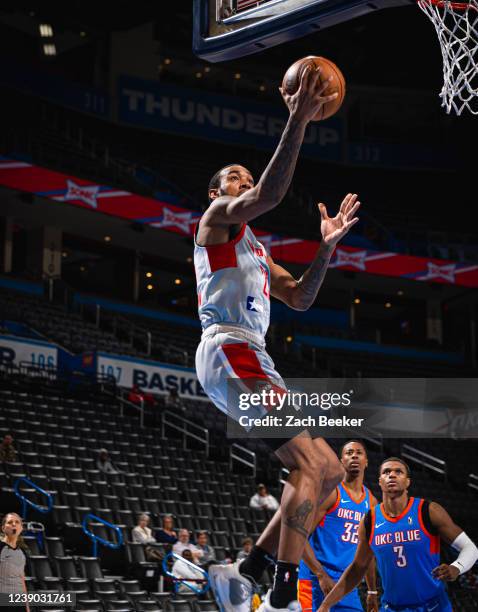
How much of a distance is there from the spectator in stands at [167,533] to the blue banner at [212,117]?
18.8m

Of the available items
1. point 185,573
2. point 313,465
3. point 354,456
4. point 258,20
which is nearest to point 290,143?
point 313,465

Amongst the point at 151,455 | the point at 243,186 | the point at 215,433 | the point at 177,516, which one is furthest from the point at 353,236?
the point at 243,186

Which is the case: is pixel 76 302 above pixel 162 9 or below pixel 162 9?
below

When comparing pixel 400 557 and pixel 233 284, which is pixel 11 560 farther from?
pixel 233 284

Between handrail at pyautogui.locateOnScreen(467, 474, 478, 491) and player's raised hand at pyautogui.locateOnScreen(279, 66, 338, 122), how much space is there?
17.8 m

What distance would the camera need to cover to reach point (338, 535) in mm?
6484

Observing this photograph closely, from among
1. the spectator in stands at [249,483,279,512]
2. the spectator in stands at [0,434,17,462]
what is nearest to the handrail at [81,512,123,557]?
the spectator in stands at [0,434,17,462]

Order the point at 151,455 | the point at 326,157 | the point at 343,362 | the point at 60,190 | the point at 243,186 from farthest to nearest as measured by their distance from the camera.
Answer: the point at 326,157
the point at 343,362
the point at 60,190
the point at 151,455
the point at 243,186

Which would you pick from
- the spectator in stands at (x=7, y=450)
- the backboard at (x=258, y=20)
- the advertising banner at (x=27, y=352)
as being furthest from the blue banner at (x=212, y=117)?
the backboard at (x=258, y=20)

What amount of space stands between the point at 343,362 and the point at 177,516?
547 inches

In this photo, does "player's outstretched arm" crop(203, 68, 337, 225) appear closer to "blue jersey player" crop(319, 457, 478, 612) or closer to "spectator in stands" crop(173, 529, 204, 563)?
"blue jersey player" crop(319, 457, 478, 612)

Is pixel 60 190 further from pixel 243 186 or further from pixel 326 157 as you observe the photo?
pixel 243 186

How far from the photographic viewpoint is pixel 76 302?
23.1m

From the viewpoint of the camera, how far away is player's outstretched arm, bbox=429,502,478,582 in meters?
5.16
